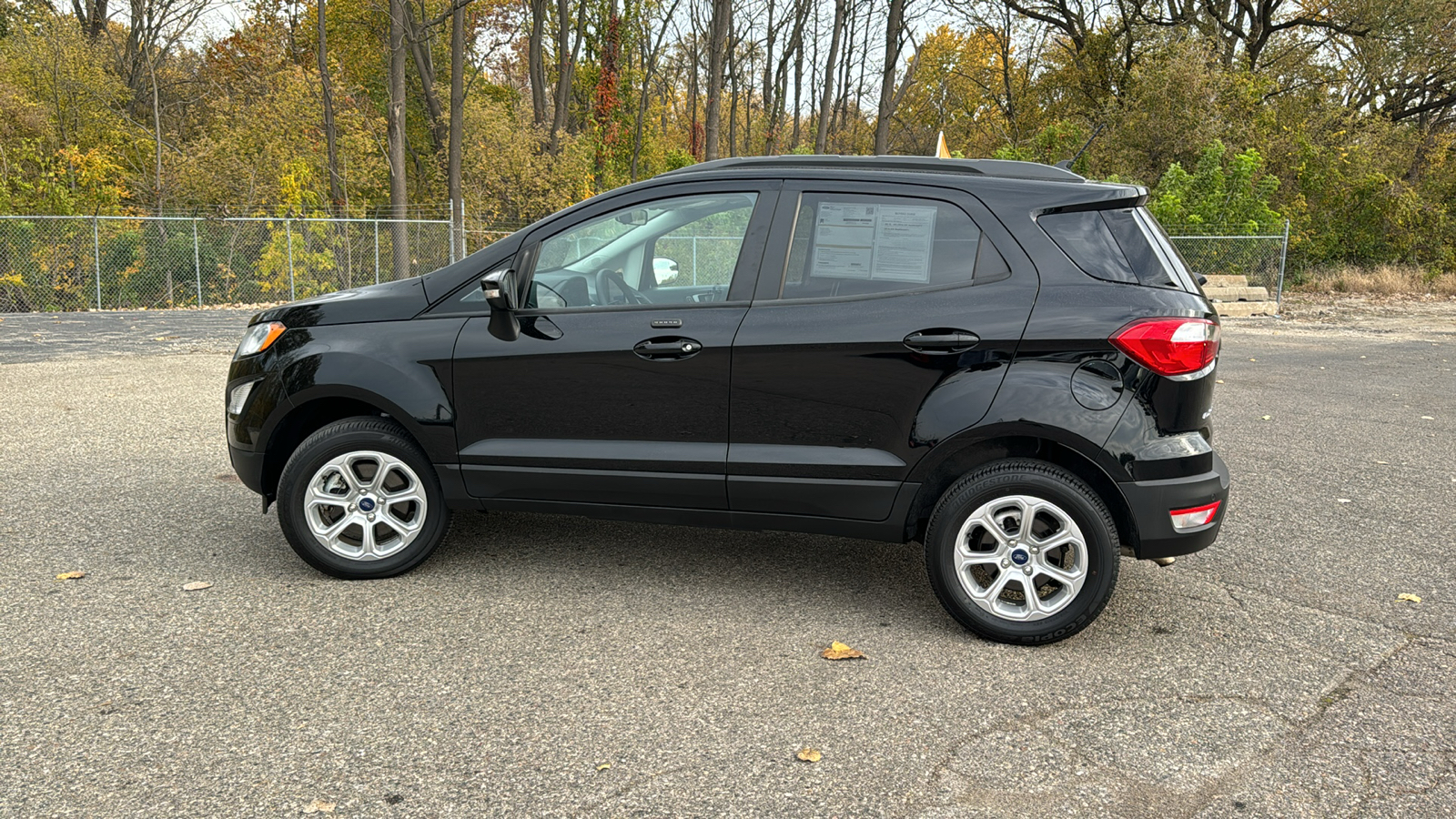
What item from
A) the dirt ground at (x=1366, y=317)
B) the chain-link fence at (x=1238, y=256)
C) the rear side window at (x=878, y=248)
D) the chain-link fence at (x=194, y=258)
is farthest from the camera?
the chain-link fence at (x=1238, y=256)

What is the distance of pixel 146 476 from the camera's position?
6414 millimetres

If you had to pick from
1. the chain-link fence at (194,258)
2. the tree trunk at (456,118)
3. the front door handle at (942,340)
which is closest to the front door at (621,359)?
the front door handle at (942,340)

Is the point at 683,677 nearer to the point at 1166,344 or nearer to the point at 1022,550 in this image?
the point at 1022,550

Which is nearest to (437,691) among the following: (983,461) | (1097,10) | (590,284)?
(590,284)

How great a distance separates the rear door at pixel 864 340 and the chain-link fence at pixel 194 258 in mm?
18248

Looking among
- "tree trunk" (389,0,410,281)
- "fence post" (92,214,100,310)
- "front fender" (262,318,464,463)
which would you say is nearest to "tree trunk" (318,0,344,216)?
"tree trunk" (389,0,410,281)

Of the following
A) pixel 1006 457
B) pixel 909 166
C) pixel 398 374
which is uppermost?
pixel 909 166

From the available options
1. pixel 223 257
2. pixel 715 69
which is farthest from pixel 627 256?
pixel 715 69

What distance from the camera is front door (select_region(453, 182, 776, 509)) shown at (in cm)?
418

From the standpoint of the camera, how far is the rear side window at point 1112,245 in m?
3.87

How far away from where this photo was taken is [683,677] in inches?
144

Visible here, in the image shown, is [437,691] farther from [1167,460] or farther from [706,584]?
[1167,460]

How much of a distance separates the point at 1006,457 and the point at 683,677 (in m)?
1.46

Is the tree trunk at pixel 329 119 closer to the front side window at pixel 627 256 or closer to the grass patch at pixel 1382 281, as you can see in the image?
the grass patch at pixel 1382 281
